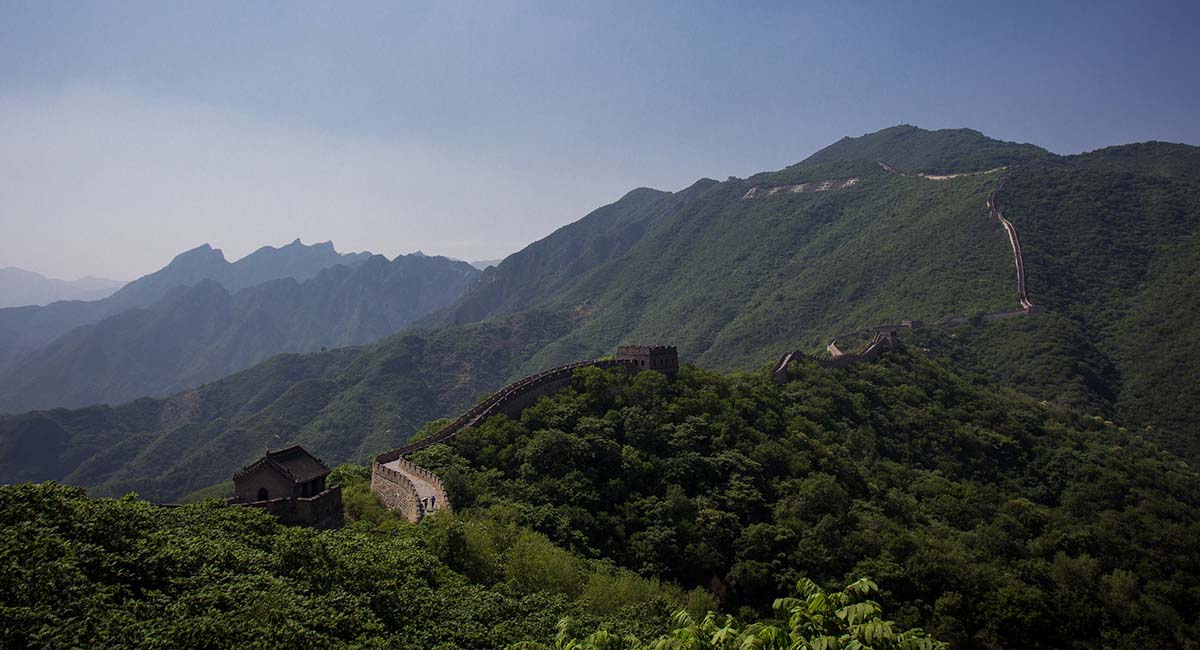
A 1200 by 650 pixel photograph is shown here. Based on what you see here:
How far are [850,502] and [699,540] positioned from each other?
12.1m

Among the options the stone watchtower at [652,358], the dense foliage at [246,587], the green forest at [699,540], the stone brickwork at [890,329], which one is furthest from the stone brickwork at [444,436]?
the stone brickwork at [890,329]

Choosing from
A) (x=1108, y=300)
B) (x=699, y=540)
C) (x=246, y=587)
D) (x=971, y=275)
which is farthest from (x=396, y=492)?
(x=1108, y=300)

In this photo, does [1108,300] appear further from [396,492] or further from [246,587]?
[246,587]

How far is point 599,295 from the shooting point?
193250 mm

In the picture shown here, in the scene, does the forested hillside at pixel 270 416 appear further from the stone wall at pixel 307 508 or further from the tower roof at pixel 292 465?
the stone wall at pixel 307 508

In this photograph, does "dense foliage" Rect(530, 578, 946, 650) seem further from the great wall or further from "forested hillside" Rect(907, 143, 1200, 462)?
"forested hillside" Rect(907, 143, 1200, 462)

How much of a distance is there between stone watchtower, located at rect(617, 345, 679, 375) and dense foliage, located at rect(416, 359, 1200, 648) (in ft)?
4.61

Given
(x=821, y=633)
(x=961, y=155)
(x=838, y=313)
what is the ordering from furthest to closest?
(x=961, y=155) → (x=838, y=313) → (x=821, y=633)

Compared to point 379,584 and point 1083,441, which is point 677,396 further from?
point 1083,441

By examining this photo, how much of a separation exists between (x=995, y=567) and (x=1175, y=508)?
79.6 feet

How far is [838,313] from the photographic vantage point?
352ft

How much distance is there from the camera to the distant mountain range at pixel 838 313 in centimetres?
8050

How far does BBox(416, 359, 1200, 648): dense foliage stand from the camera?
3184cm

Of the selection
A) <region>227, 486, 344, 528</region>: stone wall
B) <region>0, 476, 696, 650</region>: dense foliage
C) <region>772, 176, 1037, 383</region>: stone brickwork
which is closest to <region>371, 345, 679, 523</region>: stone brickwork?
<region>227, 486, 344, 528</region>: stone wall
